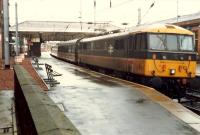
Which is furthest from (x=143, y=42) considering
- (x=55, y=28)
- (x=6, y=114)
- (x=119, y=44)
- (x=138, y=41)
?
(x=55, y=28)

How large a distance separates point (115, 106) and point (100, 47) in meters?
17.0

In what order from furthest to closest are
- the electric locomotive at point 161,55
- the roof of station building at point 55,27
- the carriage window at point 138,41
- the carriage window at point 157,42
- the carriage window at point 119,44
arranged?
Result: the roof of station building at point 55,27, the carriage window at point 119,44, the carriage window at point 138,41, the carriage window at point 157,42, the electric locomotive at point 161,55

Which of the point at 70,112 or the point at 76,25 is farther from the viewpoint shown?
the point at 76,25

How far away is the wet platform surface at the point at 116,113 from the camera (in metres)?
9.23

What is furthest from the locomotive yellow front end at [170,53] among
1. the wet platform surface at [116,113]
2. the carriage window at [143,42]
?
the wet platform surface at [116,113]

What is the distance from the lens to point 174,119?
1052 centimetres

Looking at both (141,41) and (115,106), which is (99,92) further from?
(141,41)

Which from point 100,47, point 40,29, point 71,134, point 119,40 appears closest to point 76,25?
point 40,29

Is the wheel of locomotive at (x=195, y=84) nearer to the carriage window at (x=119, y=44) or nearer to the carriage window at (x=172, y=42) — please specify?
the carriage window at (x=119, y=44)

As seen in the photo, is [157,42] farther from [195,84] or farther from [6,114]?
[6,114]

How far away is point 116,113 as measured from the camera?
36.2 feet

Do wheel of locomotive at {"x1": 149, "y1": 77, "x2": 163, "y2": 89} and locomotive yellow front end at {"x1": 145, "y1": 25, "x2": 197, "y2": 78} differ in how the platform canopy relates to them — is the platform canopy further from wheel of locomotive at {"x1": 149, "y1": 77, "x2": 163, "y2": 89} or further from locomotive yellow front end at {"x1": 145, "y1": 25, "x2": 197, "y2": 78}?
wheel of locomotive at {"x1": 149, "y1": 77, "x2": 163, "y2": 89}

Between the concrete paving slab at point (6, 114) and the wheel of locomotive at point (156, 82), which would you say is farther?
the wheel of locomotive at point (156, 82)

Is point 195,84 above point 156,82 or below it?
below
